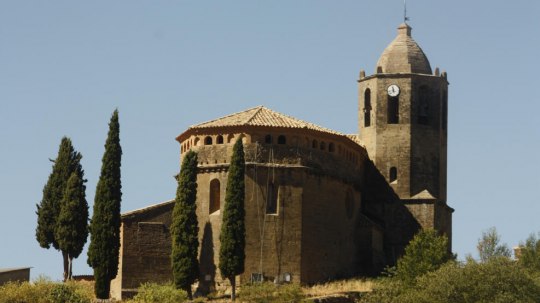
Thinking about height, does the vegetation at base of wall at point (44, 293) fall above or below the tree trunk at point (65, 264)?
below

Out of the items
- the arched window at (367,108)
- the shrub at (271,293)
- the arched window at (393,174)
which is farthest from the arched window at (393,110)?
the shrub at (271,293)

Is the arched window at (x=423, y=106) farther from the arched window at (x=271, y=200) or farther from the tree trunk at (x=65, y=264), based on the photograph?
the tree trunk at (x=65, y=264)

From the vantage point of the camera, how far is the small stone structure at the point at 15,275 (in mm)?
62906

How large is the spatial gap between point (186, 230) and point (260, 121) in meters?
5.40

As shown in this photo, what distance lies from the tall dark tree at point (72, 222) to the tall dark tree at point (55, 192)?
905mm

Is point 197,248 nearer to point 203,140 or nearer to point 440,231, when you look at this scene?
point 203,140

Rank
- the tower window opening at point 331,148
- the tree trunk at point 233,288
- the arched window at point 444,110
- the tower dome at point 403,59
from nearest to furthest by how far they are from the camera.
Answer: the tree trunk at point 233,288 → the tower window opening at point 331,148 → the tower dome at point 403,59 → the arched window at point 444,110

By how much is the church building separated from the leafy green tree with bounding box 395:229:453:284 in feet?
8.70

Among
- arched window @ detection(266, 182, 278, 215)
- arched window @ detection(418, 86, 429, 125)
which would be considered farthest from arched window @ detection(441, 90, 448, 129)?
arched window @ detection(266, 182, 278, 215)

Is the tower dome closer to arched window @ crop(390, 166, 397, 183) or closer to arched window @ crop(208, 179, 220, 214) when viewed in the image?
arched window @ crop(390, 166, 397, 183)

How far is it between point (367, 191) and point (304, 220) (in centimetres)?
739

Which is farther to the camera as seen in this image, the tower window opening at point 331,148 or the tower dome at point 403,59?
the tower dome at point 403,59

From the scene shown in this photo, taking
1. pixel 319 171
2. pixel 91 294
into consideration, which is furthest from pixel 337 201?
pixel 91 294

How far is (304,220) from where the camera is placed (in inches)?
2344
